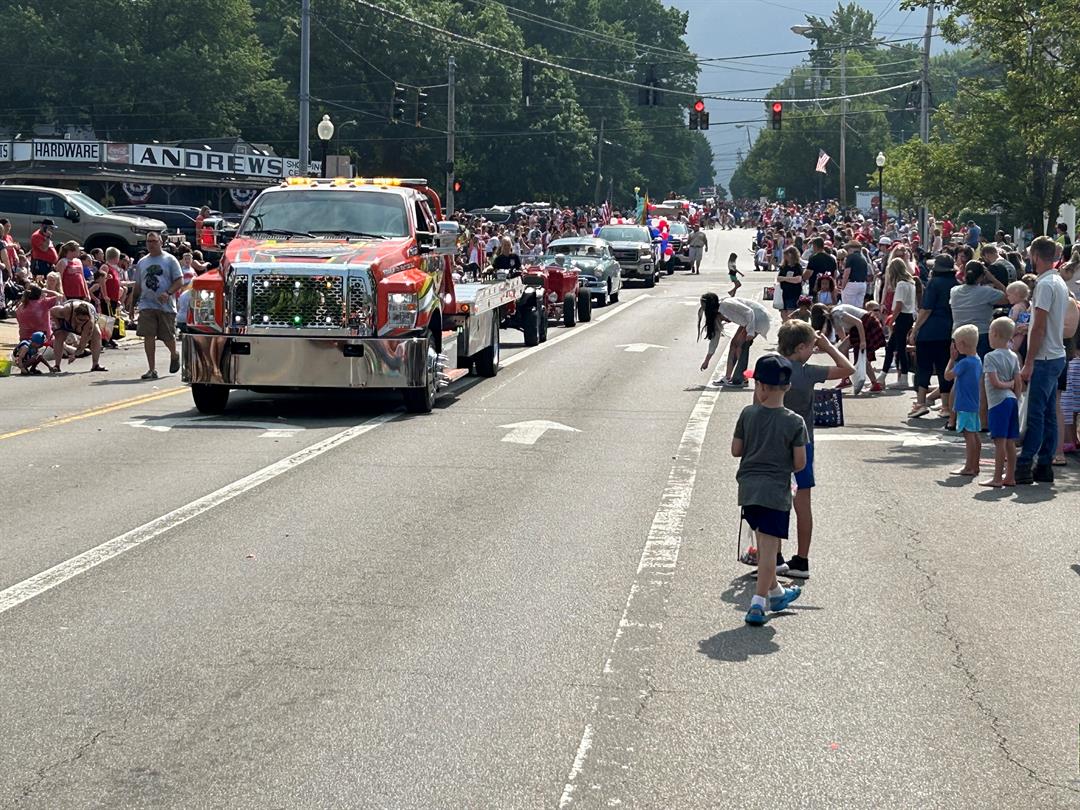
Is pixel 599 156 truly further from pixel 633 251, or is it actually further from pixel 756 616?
pixel 756 616

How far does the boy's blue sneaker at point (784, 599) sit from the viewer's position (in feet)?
29.0

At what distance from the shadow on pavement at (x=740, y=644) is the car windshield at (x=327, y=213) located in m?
11.0

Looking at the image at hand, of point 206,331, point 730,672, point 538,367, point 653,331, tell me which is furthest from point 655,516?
point 653,331

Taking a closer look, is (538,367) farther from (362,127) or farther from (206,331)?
(362,127)

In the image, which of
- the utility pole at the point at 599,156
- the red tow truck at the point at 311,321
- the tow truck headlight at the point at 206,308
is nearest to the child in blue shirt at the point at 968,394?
the red tow truck at the point at 311,321

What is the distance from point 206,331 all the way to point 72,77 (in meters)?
73.0

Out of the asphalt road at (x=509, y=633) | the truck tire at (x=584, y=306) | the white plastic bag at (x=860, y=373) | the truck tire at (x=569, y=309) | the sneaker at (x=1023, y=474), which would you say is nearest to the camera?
the asphalt road at (x=509, y=633)

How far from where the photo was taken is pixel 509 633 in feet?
27.1

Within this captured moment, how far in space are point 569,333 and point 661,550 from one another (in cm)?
2124

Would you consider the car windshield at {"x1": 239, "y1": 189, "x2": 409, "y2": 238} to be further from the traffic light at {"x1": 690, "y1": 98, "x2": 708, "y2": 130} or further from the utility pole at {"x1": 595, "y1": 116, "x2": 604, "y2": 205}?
the utility pole at {"x1": 595, "y1": 116, "x2": 604, "y2": 205}

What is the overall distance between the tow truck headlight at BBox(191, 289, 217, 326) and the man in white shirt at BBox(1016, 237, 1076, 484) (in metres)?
8.42

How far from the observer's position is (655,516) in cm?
1178

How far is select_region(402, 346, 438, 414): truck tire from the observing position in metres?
17.8

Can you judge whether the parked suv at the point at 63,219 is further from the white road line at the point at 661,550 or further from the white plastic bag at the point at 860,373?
the white road line at the point at 661,550
